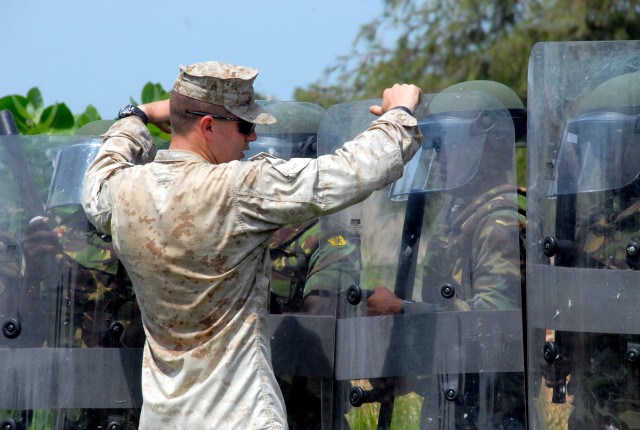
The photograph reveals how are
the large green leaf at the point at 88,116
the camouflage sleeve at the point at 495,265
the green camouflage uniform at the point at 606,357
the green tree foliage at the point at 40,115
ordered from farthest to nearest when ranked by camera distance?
the large green leaf at the point at 88,116, the green tree foliage at the point at 40,115, the camouflage sleeve at the point at 495,265, the green camouflage uniform at the point at 606,357

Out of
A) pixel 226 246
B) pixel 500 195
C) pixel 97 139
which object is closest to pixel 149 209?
pixel 226 246

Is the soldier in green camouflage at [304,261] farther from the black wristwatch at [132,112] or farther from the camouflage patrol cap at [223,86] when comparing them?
the camouflage patrol cap at [223,86]

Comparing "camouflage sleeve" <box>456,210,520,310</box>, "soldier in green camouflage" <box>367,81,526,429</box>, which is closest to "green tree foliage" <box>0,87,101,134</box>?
"soldier in green camouflage" <box>367,81,526,429</box>

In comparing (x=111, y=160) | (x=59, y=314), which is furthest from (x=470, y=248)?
(x=59, y=314)

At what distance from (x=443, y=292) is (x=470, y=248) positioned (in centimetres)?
16

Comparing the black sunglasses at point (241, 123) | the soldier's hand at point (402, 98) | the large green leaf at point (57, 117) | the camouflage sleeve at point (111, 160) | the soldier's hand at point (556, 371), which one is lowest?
the soldier's hand at point (556, 371)

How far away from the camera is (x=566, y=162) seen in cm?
326

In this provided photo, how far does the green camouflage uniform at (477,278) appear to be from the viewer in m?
3.28

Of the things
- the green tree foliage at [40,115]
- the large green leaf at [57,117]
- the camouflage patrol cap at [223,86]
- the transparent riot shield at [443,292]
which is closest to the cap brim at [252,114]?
the camouflage patrol cap at [223,86]

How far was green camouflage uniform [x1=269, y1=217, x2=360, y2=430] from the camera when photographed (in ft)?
11.7

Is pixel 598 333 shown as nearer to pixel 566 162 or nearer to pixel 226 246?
pixel 566 162

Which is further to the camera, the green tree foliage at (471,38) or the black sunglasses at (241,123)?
the green tree foliage at (471,38)

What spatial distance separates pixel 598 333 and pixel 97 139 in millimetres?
1770

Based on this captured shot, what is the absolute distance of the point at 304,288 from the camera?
3668 mm
